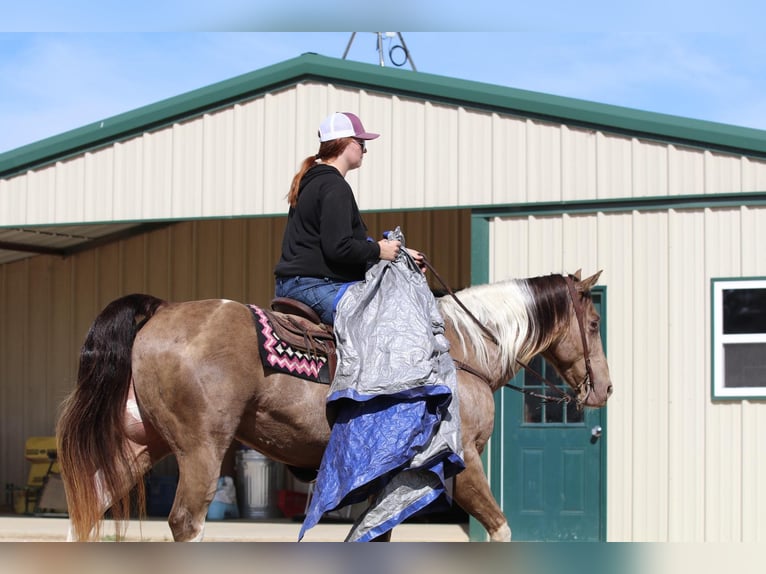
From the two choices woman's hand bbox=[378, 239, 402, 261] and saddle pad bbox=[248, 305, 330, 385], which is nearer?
saddle pad bbox=[248, 305, 330, 385]

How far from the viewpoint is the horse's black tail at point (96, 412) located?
15.7 feet

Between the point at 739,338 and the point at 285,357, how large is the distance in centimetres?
555

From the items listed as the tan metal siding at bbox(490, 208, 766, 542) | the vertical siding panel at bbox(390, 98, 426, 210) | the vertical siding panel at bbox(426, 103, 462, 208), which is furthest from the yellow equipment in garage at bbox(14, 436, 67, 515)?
the tan metal siding at bbox(490, 208, 766, 542)

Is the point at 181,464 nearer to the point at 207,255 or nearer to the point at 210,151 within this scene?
the point at 210,151

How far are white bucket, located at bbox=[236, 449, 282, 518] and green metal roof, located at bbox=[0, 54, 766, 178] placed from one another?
4.62m

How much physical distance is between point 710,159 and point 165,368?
6140mm

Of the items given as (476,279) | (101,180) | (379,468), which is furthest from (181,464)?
(101,180)

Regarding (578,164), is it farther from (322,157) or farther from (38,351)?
(38,351)

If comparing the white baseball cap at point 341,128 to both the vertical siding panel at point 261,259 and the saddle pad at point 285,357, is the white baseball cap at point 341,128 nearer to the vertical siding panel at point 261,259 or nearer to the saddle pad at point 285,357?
the saddle pad at point 285,357

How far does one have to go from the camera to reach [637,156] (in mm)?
9273

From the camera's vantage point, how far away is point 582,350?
625 centimetres

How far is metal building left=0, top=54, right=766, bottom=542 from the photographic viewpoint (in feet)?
29.5

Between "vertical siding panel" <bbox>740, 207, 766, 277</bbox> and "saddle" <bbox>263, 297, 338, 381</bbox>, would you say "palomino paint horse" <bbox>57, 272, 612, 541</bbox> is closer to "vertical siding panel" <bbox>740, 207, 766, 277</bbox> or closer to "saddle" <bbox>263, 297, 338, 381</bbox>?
"saddle" <bbox>263, 297, 338, 381</bbox>

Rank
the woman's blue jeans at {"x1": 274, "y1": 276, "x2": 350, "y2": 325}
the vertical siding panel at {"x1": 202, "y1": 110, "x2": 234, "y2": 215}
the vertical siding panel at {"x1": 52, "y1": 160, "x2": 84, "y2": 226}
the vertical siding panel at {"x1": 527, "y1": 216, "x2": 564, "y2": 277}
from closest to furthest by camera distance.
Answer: the woman's blue jeans at {"x1": 274, "y1": 276, "x2": 350, "y2": 325}, the vertical siding panel at {"x1": 527, "y1": 216, "x2": 564, "y2": 277}, the vertical siding panel at {"x1": 202, "y1": 110, "x2": 234, "y2": 215}, the vertical siding panel at {"x1": 52, "y1": 160, "x2": 84, "y2": 226}
